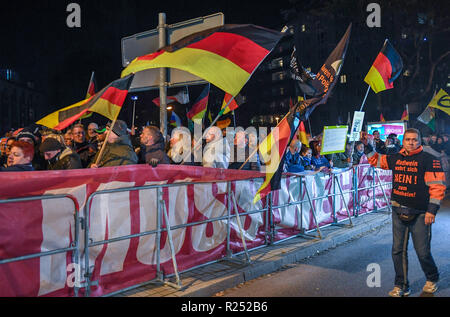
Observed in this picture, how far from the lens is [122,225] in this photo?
4.89 meters

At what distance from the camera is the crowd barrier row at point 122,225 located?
4.07 meters

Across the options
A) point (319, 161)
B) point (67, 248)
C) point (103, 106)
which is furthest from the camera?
point (319, 161)

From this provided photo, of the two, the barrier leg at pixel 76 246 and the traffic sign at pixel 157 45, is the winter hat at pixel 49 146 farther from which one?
the barrier leg at pixel 76 246

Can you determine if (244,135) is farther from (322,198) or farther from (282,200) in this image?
(322,198)

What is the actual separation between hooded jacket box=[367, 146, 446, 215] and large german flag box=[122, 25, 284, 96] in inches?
94.9

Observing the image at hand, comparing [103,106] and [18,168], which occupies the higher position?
[103,106]

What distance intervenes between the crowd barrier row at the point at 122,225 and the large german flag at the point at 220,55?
143 cm

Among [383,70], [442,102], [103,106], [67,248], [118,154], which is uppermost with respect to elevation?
[383,70]

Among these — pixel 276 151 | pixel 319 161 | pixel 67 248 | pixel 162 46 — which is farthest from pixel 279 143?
pixel 319 161

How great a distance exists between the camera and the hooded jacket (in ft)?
15.7

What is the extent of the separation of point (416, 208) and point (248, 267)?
8.22 feet

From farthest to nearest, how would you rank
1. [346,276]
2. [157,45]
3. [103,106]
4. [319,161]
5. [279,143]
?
[319,161] → [157,45] → [279,143] → [346,276] → [103,106]

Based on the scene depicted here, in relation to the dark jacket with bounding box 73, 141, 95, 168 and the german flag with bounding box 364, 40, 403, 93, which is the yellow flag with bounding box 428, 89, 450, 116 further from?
the dark jacket with bounding box 73, 141, 95, 168

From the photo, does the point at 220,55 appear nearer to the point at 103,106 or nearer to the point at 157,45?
the point at 157,45
